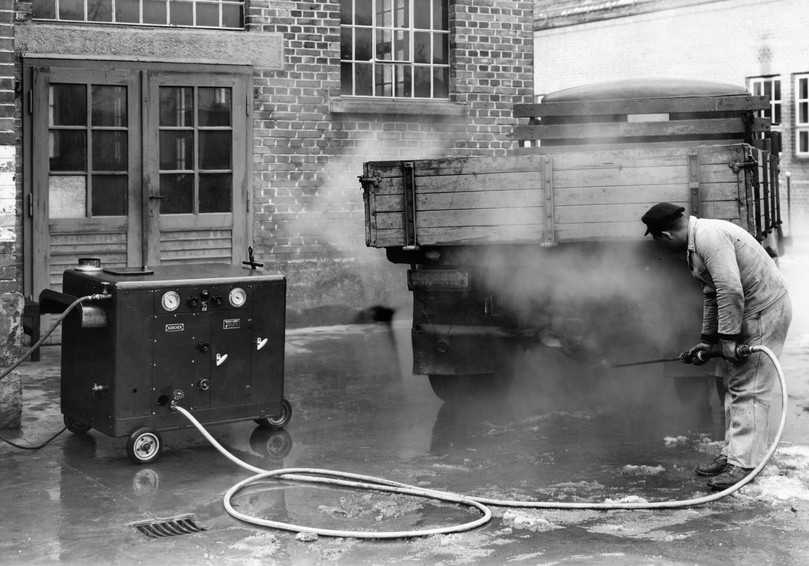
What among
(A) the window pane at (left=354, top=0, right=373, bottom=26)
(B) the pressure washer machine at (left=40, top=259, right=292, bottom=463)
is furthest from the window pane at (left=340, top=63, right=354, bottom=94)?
(B) the pressure washer machine at (left=40, top=259, right=292, bottom=463)

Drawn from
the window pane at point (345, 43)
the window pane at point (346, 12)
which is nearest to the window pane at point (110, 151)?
the window pane at point (345, 43)

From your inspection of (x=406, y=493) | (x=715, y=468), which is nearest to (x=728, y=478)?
(x=715, y=468)

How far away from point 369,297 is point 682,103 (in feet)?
15.7

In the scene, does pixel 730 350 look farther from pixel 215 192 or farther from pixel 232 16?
pixel 232 16

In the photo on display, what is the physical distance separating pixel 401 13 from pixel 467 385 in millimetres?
5833

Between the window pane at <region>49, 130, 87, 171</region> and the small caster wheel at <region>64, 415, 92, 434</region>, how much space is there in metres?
4.55

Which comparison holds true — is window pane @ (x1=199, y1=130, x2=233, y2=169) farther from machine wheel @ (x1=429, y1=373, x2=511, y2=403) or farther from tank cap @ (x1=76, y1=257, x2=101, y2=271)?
tank cap @ (x1=76, y1=257, x2=101, y2=271)

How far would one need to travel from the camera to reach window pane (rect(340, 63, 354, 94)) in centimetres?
1300

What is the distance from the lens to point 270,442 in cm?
746

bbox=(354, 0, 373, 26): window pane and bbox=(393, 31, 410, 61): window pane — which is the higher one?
bbox=(354, 0, 373, 26): window pane

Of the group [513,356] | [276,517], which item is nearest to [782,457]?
[513,356]

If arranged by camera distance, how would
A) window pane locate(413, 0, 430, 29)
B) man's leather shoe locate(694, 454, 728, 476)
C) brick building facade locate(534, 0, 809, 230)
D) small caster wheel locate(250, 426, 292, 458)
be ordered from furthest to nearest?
1. brick building facade locate(534, 0, 809, 230)
2. window pane locate(413, 0, 430, 29)
3. small caster wheel locate(250, 426, 292, 458)
4. man's leather shoe locate(694, 454, 728, 476)

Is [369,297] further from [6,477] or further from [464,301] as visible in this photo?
→ [6,477]

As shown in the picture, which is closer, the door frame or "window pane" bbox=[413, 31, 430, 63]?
the door frame
